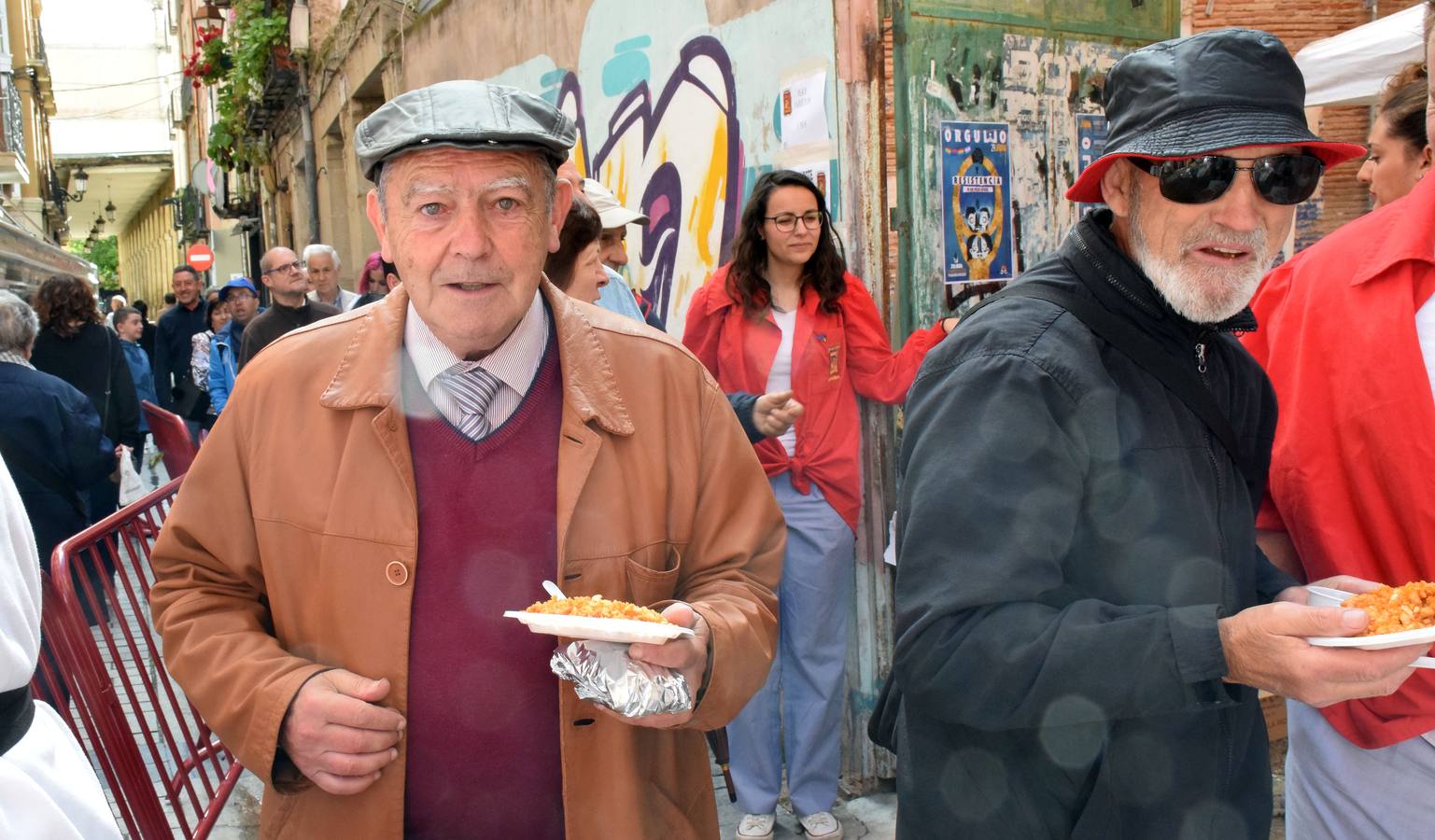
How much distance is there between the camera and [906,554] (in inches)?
72.7

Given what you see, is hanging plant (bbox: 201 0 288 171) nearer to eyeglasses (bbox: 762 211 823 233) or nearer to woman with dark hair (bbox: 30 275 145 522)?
woman with dark hair (bbox: 30 275 145 522)

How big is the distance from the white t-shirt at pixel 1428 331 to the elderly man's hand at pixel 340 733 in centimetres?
200

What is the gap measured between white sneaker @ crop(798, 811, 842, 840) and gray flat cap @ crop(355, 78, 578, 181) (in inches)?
123

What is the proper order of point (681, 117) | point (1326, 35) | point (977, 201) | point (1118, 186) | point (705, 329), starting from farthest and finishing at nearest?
1. point (1326, 35)
2. point (681, 117)
3. point (977, 201)
4. point (705, 329)
5. point (1118, 186)

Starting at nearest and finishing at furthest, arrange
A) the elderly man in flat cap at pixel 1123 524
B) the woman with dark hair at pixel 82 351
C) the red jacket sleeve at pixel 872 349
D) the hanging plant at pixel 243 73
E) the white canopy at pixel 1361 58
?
the elderly man in flat cap at pixel 1123 524 < the red jacket sleeve at pixel 872 349 < the white canopy at pixel 1361 58 < the woman with dark hair at pixel 82 351 < the hanging plant at pixel 243 73

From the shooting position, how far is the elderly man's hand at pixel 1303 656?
5.24 ft

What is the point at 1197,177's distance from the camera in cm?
190

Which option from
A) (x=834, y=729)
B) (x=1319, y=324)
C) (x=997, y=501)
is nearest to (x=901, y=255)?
(x=834, y=729)

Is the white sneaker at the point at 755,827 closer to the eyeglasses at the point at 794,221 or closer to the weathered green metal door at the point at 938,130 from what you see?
the weathered green metal door at the point at 938,130

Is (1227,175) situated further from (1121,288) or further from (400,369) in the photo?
(400,369)

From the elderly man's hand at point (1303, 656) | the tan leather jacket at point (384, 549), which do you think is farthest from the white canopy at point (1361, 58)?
the tan leather jacket at point (384, 549)

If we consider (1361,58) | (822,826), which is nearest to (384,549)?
(822,826)

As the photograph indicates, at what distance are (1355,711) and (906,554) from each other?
1.09 metres

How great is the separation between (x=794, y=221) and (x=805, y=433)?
0.81m
